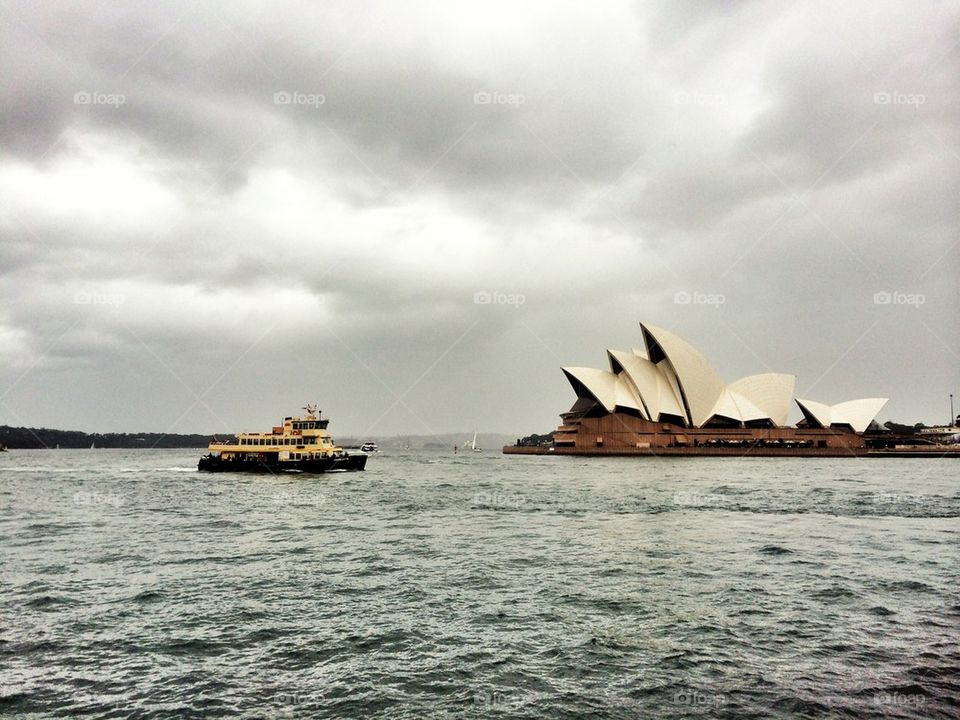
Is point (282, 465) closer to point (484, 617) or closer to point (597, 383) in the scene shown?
point (484, 617)

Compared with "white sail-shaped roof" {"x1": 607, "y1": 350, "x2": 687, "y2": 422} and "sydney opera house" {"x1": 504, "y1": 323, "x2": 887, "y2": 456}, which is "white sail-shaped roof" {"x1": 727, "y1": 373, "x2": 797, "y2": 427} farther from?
"white sail-shaped roof" {"x1": 607, "y1": 350, "x2": 687, "y2": 422}

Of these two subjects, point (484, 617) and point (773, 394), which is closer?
point (484, 617)

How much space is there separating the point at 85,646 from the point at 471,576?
8.20 m

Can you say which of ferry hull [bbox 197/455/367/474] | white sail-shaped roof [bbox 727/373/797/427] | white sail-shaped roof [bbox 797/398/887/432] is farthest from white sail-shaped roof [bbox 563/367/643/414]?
ferry hull [bbox 197/455/367/474]

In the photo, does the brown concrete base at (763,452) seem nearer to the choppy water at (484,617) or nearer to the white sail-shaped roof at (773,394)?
the white sail-shaped roof at (773,394)

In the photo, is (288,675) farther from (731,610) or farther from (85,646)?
(731,610)

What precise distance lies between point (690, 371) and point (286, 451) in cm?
5714

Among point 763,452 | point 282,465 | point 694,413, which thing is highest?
point 694,413

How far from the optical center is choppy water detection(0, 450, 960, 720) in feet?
27.6

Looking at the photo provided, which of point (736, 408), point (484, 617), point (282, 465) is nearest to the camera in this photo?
point (484, 617)

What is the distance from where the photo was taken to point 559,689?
867cm

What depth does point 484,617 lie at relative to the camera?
12.0 metres

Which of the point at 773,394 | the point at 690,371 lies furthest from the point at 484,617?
the point at 773,394

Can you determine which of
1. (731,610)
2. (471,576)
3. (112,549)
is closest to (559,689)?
(731,610)
